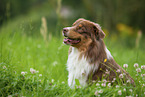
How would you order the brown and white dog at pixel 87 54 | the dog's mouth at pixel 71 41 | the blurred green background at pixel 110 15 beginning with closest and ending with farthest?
the brown and white dog at pixel 87 54
the dog's mouth at pixel 71 41
the blurred green background at pixel 110 15

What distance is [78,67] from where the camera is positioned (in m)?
3.67

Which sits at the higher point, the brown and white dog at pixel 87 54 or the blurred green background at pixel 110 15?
the blurred green background at pixel 110 15

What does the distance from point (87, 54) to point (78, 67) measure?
0.32 meters

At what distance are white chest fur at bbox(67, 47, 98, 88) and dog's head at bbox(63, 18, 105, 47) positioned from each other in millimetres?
237

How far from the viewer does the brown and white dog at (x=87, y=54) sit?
3.44 meters

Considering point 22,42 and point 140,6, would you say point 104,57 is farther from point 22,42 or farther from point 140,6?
point 140,6

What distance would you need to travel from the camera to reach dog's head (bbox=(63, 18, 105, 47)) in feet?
11.9

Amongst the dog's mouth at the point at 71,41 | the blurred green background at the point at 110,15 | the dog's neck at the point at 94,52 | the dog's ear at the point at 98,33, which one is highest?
the blurred green background at the point at 110,15

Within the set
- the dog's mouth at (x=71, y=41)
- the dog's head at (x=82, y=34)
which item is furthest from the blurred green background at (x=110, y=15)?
the dog's mouth at (x=71, y=41)

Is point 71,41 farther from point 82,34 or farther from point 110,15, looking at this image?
point 110,15

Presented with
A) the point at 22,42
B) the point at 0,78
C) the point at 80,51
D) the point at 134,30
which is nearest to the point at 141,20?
the point at 134,30

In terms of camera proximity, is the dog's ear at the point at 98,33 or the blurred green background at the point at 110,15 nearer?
the dog's ear at the point at 98,33

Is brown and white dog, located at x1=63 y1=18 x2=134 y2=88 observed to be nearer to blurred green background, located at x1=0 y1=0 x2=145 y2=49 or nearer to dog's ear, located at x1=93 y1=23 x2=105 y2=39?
dog's ear, located at x1=93 y1=23 x2=105 y2=39

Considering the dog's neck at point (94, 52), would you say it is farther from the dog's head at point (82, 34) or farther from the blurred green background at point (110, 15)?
the blurred green background at point (110, 15)
